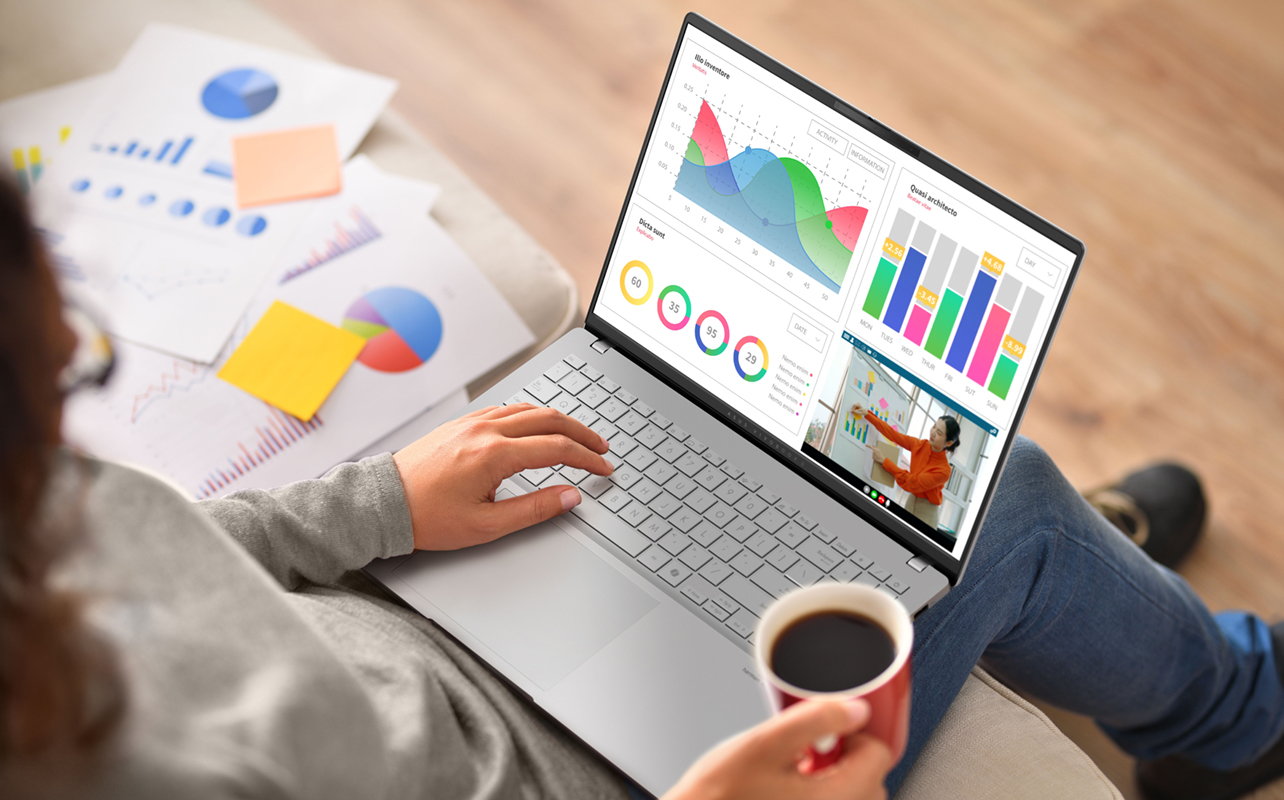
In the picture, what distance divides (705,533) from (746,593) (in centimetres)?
7

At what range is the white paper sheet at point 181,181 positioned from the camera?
129cm

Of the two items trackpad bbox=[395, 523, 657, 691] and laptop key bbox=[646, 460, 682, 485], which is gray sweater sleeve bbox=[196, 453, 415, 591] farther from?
laptop key bbox=[646, 460, 682, 485]

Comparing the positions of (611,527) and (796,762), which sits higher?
(796,762)

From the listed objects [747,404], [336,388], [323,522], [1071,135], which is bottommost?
[336,388]

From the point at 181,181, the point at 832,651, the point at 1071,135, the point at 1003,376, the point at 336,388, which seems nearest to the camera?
the point at 832,651

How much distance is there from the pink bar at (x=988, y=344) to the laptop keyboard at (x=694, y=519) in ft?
0.62

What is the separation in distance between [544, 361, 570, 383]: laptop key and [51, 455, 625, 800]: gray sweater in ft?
1.00

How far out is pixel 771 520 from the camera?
97cm

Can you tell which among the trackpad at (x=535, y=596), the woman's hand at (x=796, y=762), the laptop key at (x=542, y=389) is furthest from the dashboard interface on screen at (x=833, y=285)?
Result: the woman's hand at (x=796, y=762)

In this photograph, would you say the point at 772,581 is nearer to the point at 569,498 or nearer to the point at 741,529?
the point at 741,529

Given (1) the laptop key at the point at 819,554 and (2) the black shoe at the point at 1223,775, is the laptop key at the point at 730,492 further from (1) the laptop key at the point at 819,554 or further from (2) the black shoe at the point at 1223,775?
(2) the black shoe at the point at 1223,775

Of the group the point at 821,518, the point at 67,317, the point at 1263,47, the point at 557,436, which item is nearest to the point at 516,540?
the point at 557,436

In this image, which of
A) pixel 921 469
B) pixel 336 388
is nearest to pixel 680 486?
pixel 921 469

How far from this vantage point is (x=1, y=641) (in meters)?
0.45
